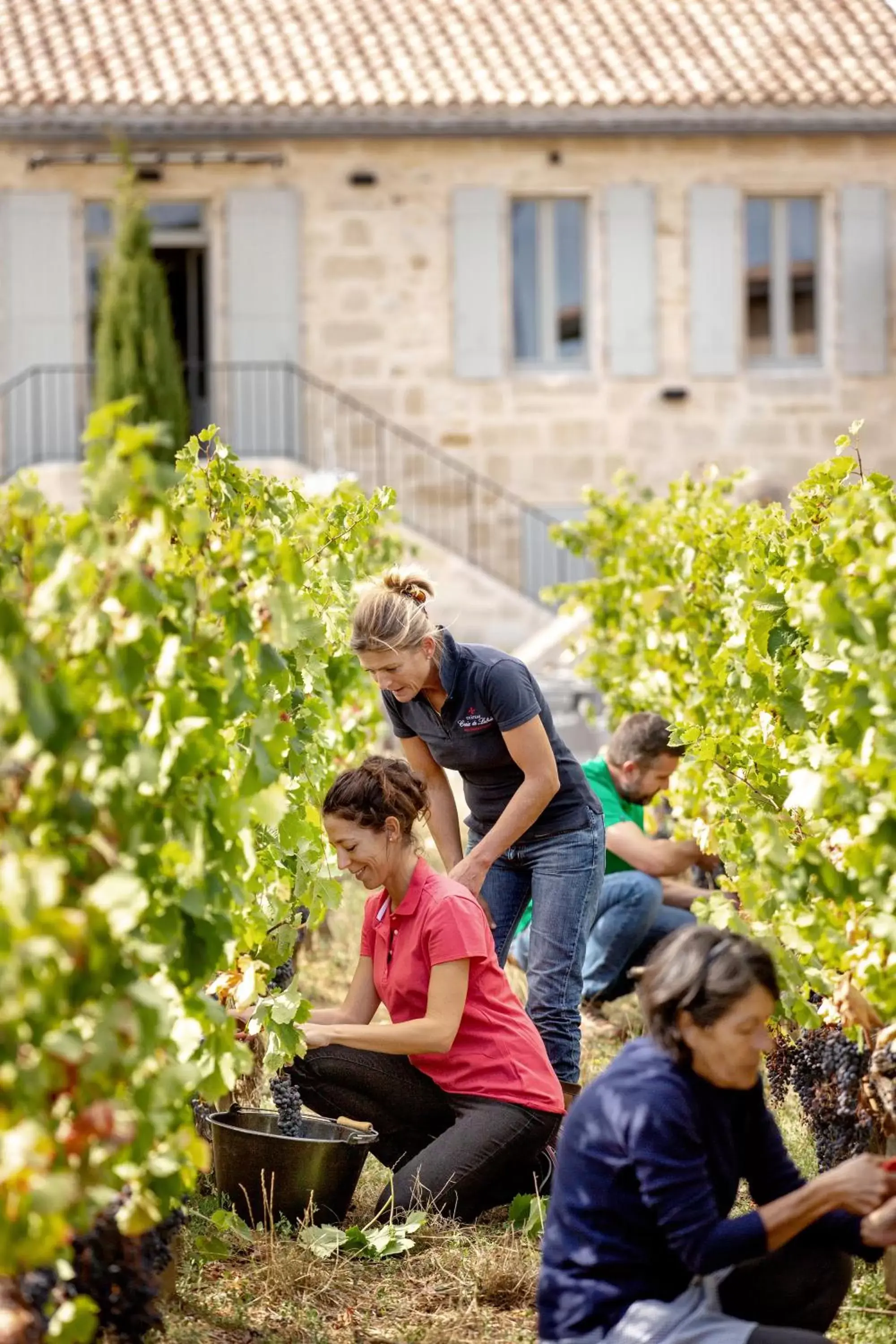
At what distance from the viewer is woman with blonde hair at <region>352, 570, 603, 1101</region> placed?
423cm

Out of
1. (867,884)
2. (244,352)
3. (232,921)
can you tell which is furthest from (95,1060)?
(244,352)

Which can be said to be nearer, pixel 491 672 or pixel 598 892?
pixel 491 672

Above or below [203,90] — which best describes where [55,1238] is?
below

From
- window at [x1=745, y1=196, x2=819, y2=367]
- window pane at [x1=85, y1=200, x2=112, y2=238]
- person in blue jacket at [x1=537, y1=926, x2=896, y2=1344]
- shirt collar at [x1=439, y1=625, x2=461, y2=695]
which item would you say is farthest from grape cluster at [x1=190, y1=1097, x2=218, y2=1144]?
window at [x1=745, y1=196, x2=819, y2=367]

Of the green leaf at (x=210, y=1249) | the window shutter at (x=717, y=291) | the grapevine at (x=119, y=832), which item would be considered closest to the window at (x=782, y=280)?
the window shutter at (x=717, y=291)

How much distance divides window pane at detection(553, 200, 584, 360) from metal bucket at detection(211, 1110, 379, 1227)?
39.7 feet

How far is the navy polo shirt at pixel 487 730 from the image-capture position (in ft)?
14.1

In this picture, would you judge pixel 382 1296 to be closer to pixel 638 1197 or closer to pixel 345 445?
pixel 638 1197

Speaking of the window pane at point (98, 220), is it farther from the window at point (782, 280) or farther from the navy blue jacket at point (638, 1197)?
the navy blue jacket at point (638, 1197)

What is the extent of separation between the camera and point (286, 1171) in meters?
3.84

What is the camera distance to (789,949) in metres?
3.51

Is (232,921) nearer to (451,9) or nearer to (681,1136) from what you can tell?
(681,1136)

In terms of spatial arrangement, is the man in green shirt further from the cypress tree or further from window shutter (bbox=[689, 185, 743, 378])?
window shutter (bbox=[689, 185, 743, 378])

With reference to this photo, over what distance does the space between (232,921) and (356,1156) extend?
3.73ft
